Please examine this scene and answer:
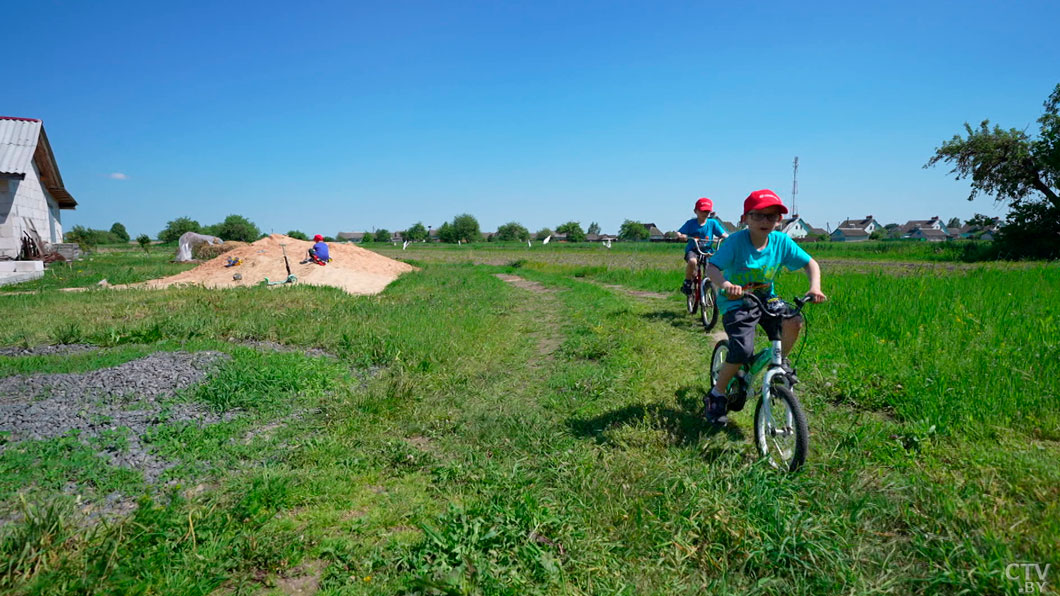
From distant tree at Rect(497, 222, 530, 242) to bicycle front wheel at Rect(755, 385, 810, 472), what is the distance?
424 ft

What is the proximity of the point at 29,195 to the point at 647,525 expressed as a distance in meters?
27.7

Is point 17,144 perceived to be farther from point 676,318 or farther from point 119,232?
point 119,232

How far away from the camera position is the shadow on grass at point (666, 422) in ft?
12.9

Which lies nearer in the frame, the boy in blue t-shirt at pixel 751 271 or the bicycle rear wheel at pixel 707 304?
the boy in blue t-shirt at pixel 751 271

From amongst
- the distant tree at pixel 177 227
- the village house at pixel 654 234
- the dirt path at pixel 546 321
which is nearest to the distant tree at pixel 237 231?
the distant tree at pixel 177 227

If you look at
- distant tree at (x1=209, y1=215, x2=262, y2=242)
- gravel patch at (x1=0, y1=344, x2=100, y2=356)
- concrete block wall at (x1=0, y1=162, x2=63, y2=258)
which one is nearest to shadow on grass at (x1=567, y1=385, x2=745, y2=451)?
gravel patch at (x1=0, y1=344, x2=100, y2=356)

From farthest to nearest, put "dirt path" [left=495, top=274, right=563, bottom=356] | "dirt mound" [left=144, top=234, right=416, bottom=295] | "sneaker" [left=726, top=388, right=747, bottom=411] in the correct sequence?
"dirt mound" [left=144, top=234, right=416, bottom=295] < "dirt path" [left=495, top=274, right=563, bottom=356] < "sneaker" [left=726, top=388, right=747, bottom=411]

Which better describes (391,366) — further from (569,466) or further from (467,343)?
(569,466)

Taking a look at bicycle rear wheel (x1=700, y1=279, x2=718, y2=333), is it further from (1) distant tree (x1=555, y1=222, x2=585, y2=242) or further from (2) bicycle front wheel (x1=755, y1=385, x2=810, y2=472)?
(1) distant tree (x1=555, y1=222, x2=585, y2=242)

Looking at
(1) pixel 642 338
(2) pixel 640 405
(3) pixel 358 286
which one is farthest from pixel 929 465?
(3) pixel 358 286

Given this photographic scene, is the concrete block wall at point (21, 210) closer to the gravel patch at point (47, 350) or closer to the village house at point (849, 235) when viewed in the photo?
the gravel patch at point (47, 350)

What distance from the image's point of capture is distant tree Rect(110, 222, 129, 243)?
92.3 m

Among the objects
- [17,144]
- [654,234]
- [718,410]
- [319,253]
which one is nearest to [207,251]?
[17,144]
